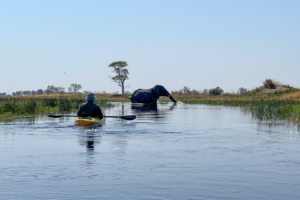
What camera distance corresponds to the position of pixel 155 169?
29.7ft

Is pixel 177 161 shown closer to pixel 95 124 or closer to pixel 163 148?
pixel 163 148

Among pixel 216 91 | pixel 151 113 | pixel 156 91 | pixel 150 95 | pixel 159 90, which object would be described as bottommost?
pixel 151 113

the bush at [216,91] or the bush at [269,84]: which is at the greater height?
the bush at [269,84]

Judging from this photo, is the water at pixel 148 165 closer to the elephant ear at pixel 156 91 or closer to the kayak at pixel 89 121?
the kayak at pixel 89 121

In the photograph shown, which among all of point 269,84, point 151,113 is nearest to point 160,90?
point 269,84

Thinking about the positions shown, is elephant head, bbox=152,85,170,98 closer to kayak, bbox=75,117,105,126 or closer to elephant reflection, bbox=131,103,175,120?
elephant reflection, bbox=131,103,175,120

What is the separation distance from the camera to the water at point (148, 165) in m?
7.21

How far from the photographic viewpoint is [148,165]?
9484 mm

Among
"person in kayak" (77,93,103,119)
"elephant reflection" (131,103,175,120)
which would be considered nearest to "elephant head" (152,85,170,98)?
"elephant reflection" (131,103,175,120)

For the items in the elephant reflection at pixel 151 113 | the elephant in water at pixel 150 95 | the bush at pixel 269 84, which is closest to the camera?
the elephant reflection at pixel 151 113

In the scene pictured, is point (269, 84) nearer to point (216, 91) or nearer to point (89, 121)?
point (216, 91)

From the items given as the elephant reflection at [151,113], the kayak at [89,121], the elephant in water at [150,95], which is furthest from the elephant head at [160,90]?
the kayak at [89,121]

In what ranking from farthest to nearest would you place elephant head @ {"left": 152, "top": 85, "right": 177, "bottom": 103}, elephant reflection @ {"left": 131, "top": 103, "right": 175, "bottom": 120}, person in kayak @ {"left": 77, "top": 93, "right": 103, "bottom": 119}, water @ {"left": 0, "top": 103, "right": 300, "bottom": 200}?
elephant head @ {"left": 152, "top": 85, "right": 177, "bottom": 103} → elephant reflection @ {"left": 131, "top": 103, "right": 175, "bottom": 120} → person in kayak @ {"left": 77, "top": 93, "right": 103, "bottom": 119} → water @ {"left": 0, "top": 103, "right": 300, "bottom": 200}

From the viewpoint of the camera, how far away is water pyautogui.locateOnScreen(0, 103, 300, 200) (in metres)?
7.21
